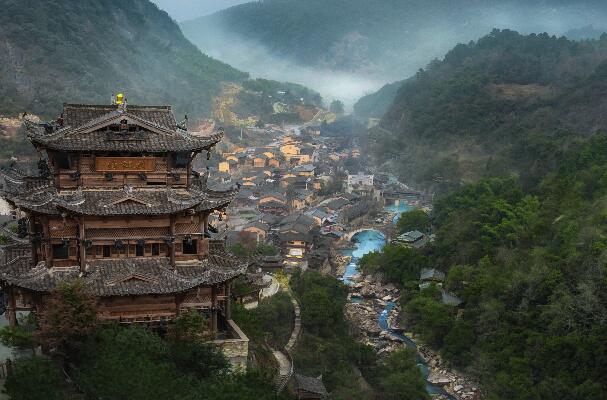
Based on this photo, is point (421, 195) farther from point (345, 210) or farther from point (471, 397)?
point (471, 397)

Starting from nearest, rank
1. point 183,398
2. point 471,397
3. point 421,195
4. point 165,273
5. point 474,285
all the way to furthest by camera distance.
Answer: point 183,398 < point 165,273 < point 471,397 < point 474,285 < point 421,195

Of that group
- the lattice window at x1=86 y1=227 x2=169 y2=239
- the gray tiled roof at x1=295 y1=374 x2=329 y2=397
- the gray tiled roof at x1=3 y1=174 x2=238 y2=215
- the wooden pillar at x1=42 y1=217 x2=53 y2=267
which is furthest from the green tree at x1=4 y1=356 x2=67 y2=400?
the gray tiled roof at x1=295 y1=374 x2=329 y2=397

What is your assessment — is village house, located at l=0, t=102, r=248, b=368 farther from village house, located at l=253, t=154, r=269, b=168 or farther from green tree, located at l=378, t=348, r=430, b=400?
village house, located at l=253, t=154, r=269, b=168

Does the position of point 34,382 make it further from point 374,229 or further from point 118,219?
point 374,229

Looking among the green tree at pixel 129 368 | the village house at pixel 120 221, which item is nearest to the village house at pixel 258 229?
the village house at pixel 120 221

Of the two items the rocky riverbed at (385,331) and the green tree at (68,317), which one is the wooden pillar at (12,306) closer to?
the green tree at (68,317)

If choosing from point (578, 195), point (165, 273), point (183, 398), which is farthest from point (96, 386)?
point (578, 195)
